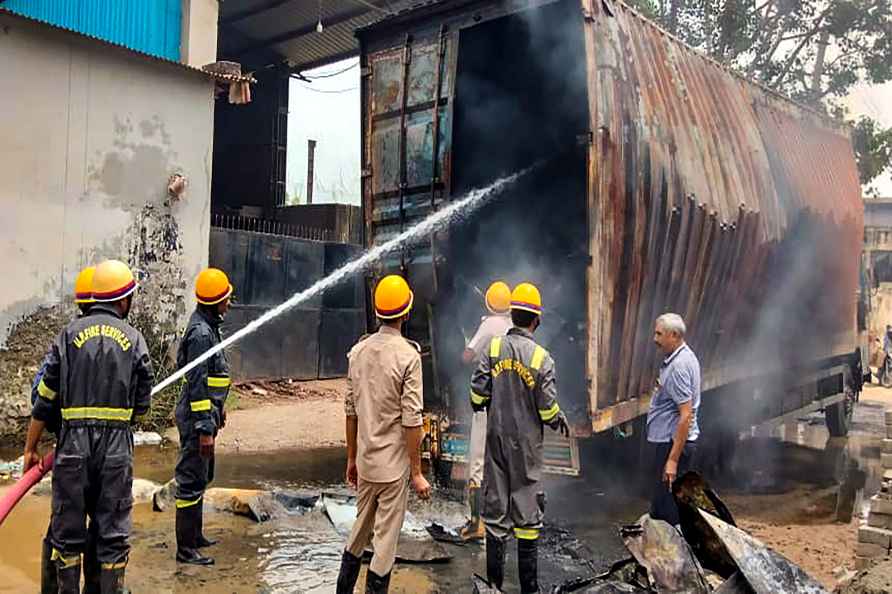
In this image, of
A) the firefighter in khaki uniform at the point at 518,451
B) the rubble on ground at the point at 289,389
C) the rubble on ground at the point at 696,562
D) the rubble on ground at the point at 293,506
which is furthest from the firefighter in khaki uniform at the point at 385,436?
the rubble on ground at the point at 289,389

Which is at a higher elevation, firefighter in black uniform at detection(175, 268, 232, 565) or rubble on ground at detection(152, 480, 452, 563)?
firefighter in black uniform at detection(175, 268, 232, 565)

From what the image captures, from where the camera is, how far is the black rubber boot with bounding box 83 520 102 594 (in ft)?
11.5

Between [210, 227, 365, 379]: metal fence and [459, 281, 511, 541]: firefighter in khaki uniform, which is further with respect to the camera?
[210, 227, 365, 379]: metal fence

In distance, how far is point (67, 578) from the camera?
3371 mm

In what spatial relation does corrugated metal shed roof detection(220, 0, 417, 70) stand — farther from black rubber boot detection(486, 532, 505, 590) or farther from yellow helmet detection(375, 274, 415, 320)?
black rubber boot detection(486, 532, 505, 590)

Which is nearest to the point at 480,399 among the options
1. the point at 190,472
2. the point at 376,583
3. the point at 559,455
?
the point at 376,583

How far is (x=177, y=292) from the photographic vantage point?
9148mm

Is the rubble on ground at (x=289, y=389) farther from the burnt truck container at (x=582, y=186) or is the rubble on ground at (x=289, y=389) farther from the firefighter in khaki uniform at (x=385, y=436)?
the firefighter in khaki uniform at (x=385, y=436)

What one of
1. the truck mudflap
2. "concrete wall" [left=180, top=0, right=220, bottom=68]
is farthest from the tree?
the truck mudflap

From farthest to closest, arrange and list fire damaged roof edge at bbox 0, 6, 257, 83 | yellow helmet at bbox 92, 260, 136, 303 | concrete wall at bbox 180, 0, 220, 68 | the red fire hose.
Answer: concrete wall at bbox 180, 0, 220, 68 → fire damaged roof edge at bbox 0, 6, 257, 83 → yellow helmet at bbox 92, 260, 136, 303 → the red fire hose

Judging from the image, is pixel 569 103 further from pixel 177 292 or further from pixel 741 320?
pixel 177 292

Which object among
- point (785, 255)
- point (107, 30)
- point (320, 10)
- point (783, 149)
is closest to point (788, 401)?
point (785, 255)

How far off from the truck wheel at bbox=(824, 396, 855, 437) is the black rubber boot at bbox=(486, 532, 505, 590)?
773 centimetres

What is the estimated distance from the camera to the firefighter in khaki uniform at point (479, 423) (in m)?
5.07
